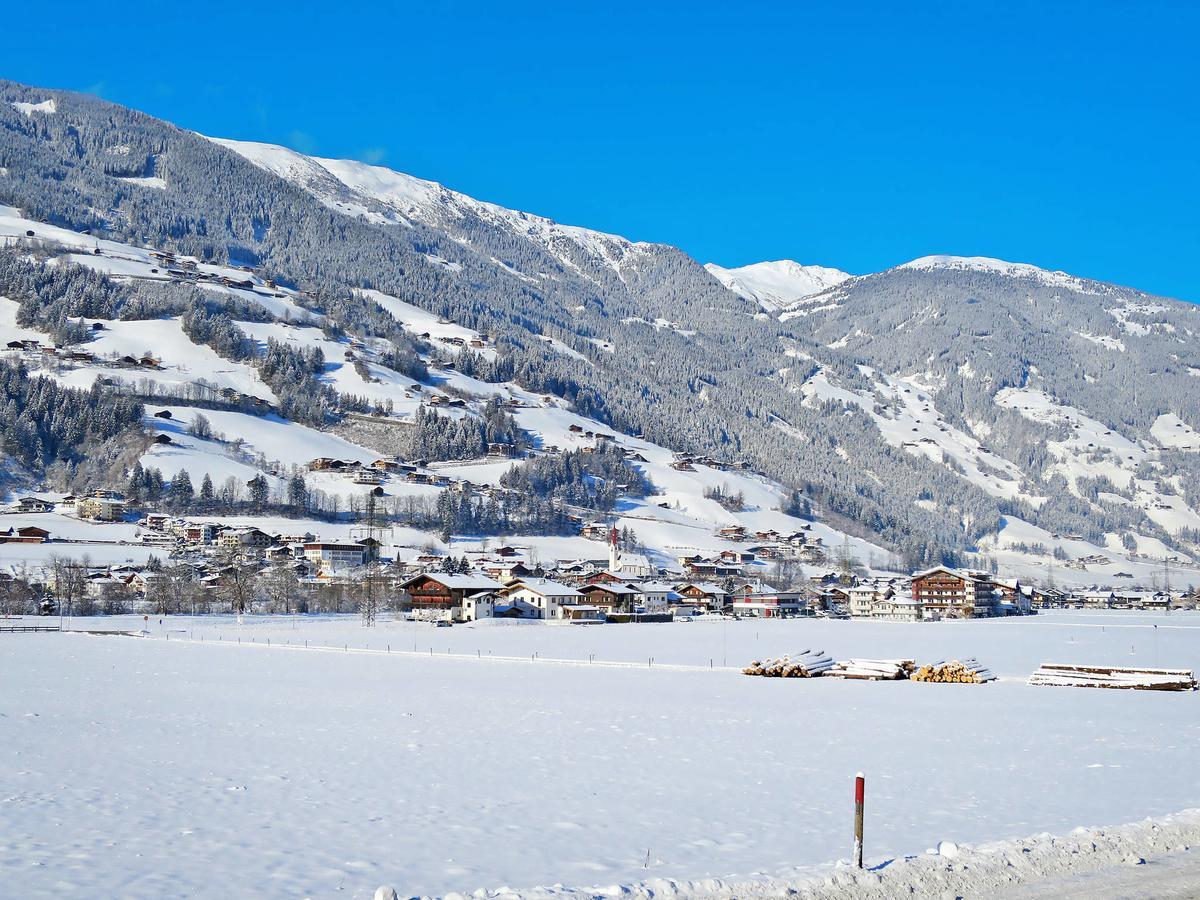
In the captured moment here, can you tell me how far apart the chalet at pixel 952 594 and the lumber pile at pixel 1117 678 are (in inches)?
3739

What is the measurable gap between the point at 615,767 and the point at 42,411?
585 ft

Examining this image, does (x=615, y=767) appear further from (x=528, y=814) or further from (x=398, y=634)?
(x=398, y=634)

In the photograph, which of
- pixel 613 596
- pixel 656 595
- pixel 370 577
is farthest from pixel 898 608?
pixel 370 577

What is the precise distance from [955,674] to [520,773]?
28.3 meters

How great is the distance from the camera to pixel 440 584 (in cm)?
11381

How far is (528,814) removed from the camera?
59.6 ft

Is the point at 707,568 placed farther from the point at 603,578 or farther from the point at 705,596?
the point at 603,578

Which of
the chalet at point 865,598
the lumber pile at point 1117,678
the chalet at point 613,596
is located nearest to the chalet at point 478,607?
the chalet at point 613,596

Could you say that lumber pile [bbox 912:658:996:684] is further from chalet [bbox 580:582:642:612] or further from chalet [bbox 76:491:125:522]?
chalet [bbox 76:491:125:522]

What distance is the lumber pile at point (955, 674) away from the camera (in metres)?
44.8

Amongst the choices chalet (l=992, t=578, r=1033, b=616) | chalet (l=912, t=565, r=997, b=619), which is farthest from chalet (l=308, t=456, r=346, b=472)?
chalet (l=992, t=578, r=1033, b=616)

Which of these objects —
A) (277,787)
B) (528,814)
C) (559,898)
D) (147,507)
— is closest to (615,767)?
(528,814)

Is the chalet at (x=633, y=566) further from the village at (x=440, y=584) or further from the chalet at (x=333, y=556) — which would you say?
the chalet at (x=333, y=556)

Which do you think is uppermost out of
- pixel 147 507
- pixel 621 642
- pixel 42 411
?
pixel 42 411
